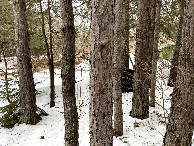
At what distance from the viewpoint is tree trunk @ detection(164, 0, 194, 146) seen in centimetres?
397

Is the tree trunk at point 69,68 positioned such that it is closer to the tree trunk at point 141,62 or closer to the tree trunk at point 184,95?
the tree trunk at point 184,95

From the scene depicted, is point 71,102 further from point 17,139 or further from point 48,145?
point 17,139

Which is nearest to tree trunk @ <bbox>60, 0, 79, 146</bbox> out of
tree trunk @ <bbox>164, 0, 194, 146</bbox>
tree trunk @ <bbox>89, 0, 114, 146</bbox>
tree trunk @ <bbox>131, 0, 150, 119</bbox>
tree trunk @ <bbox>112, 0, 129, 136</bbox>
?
tree trunk @ <bbox>112, 0, 129, 136</bbox>

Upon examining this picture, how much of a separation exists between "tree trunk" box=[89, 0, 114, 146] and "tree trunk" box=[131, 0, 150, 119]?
434 centimetres

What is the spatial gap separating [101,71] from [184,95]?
259 cm

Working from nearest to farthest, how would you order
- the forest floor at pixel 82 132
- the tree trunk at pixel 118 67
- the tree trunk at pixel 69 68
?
the tree trunk at pixel 69 68, the tree trunk at pixel 118 67, the forest floor at pixel 82 132

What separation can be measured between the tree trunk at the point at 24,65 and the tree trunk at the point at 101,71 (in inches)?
250

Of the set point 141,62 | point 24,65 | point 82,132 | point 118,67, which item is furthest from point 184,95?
point 24,65

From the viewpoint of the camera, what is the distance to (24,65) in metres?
8.29

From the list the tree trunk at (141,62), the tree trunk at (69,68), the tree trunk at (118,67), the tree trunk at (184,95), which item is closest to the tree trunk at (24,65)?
the tree trunk at (69,68)

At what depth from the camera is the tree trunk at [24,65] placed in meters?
7.91

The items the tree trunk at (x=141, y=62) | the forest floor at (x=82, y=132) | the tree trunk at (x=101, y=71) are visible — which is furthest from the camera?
the tree trunk at (x=141, y=62)

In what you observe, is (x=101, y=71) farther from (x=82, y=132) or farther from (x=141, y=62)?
(x=82, y=132)

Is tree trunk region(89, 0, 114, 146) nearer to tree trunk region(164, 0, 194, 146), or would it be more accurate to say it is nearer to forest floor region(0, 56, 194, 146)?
tree trunk region(164, 0, 194, 146)
